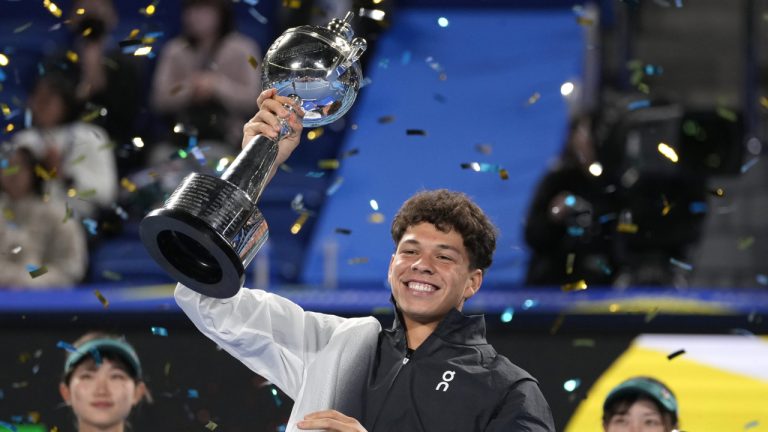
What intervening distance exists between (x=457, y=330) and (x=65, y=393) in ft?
6.05

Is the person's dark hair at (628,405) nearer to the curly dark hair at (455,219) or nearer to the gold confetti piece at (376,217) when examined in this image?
the curly dark hair at (455,219)

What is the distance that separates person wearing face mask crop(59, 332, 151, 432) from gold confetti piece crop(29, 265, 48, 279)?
4.80 ft

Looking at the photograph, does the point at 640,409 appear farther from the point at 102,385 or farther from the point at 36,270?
the point at 36,270

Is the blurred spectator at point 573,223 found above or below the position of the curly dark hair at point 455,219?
below

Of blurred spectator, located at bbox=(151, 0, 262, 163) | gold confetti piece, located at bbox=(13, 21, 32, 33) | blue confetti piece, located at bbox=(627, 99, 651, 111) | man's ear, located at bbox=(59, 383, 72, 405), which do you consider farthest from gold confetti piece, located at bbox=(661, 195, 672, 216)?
gold confetti piece, located at bbox=(13, 21, 32, 33)

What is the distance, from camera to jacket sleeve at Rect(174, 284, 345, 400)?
3.98 meters

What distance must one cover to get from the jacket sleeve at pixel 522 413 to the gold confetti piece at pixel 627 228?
10.2ft

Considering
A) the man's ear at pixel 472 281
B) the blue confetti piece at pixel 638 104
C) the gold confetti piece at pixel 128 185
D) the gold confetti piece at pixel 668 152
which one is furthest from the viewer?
the gold confetti piece at pixel 128 185

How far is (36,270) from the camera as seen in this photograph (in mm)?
6602

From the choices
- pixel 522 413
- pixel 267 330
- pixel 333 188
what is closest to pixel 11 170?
pixel 333 188

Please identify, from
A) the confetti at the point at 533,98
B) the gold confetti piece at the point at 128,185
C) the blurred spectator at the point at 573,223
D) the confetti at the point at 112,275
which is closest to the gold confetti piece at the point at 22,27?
the gold confetti piece at the point at 128,185

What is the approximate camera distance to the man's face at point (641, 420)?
4910 mm

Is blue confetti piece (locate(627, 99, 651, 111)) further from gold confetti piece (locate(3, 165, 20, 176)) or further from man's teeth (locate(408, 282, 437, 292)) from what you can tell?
man's teeth (locate(408, 282, 437, 292))

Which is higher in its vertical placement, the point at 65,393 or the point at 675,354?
the point at 675,354
